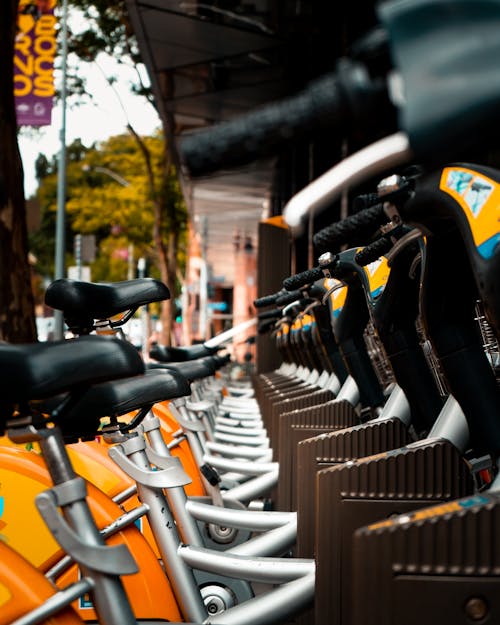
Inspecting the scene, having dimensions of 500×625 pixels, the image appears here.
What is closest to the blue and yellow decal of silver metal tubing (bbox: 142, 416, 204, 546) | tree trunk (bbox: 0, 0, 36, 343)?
silver metal tubing (bbox: 142, 416, 204, 546)

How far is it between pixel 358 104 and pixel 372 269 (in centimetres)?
225

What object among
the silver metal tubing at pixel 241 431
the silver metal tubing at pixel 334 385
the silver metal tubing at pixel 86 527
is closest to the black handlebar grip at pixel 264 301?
the silver metal tubing at pixel 334 385

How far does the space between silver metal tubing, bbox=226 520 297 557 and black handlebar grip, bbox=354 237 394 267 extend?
1139 millimetres

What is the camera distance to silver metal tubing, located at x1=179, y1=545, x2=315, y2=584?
2715 mm

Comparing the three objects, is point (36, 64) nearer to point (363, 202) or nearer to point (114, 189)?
point (363, 202)

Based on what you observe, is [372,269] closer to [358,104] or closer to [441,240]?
[441,240]

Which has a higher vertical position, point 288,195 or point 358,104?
point 288,195

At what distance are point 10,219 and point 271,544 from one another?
4.90 meters

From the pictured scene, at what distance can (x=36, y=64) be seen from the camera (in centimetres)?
1193

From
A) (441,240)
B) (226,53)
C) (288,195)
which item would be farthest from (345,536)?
(288,195)

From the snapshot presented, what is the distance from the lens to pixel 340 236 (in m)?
1.85

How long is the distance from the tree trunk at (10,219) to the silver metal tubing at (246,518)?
14.0 feet

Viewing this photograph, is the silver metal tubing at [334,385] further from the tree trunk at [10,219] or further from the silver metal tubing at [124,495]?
the tree trunk at [10,219]

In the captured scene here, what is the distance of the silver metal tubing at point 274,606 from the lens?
245 cm
